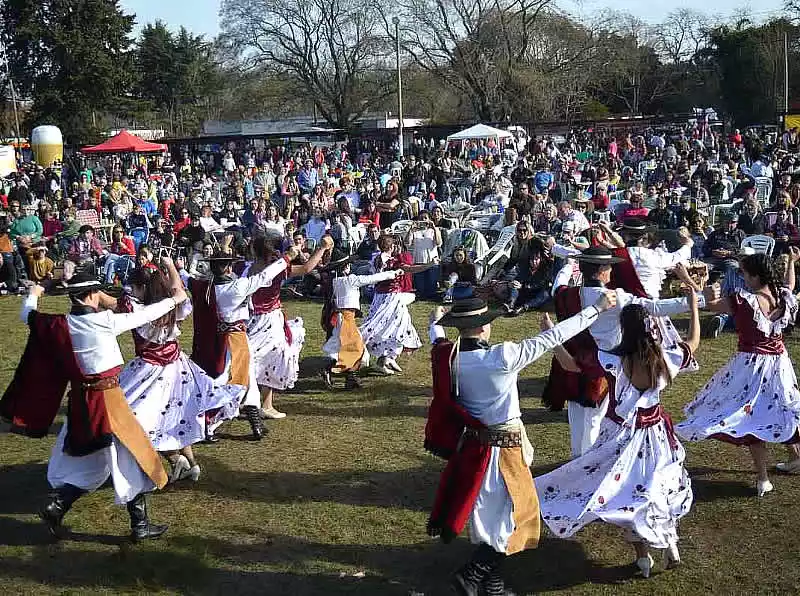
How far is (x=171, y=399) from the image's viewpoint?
689 cm

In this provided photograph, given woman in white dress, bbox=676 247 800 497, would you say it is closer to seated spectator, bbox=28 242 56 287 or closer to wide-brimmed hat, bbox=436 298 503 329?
wide-brimmed hat, bbox=436 298 503 329

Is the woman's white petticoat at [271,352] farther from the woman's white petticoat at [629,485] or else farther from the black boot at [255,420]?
the woman's white petticoat at [629,485]

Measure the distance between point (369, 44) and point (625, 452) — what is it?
147ft

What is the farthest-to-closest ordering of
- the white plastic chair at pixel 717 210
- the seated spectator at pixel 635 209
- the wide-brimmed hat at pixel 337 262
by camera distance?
the white plastic chair at pixel 717 210 → the seated spectator at pixel 635 209 → the wide-brimmed hat at pixel 337 262

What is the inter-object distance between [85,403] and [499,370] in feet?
9.64

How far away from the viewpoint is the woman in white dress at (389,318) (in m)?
10.2

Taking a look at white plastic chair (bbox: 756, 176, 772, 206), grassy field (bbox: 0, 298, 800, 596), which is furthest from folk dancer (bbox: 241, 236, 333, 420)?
white plastic chair (bbox: 756, 176, 772, 206)

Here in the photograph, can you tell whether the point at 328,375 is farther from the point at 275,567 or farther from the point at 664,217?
the point at 664,217

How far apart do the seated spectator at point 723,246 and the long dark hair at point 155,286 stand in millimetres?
8431

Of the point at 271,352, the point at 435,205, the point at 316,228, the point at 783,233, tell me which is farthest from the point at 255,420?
the point at 435,205

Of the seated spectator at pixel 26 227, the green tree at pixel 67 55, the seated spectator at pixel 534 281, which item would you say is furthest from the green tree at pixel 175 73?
the seated spectator at pixel 534 281

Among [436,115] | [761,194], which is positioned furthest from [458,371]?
[436,115]

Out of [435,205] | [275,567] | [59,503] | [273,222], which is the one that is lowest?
[275,567]

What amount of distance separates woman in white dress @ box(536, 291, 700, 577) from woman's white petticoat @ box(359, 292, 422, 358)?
4974 mm
